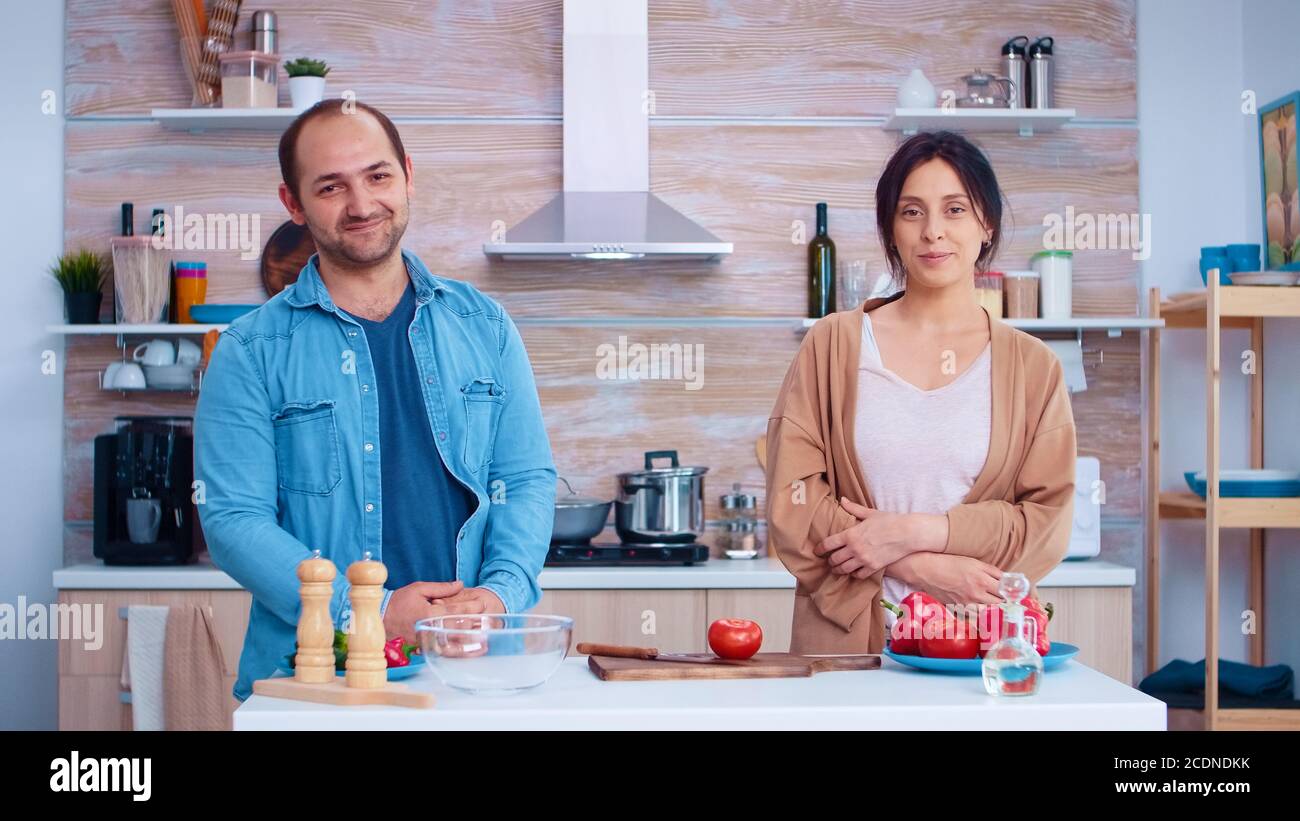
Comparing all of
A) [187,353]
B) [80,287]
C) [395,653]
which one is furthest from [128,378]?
[395,653]

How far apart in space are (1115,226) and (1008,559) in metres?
2.33

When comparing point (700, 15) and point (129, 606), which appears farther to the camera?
point (700, 15)

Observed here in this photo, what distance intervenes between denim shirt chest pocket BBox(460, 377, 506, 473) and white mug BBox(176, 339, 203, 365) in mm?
2051

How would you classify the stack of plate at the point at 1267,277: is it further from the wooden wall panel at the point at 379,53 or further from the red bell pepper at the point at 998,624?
the red bell pepper at the point at 998,624

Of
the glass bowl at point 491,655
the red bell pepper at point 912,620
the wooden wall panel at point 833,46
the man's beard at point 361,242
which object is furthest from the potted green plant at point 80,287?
the red bell pepper at point 912,620

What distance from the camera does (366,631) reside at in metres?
1.45

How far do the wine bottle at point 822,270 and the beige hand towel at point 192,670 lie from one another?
71.8 inches

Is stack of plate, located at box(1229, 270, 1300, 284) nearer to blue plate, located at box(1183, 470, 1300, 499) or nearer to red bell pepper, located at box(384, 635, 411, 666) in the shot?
blue plate, located at box(1183, 470, 1300, 499)

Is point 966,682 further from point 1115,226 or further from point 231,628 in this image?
point 1115,226

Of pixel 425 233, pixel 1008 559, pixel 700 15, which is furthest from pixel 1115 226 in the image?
pixel 1008 559

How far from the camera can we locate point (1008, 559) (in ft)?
5.95

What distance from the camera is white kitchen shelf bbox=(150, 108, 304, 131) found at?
359 centimetres

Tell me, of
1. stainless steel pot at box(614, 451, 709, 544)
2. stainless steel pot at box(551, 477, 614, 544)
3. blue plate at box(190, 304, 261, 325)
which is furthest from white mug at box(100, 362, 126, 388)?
stainless steel pot at box(614, 451, 709, 544)
